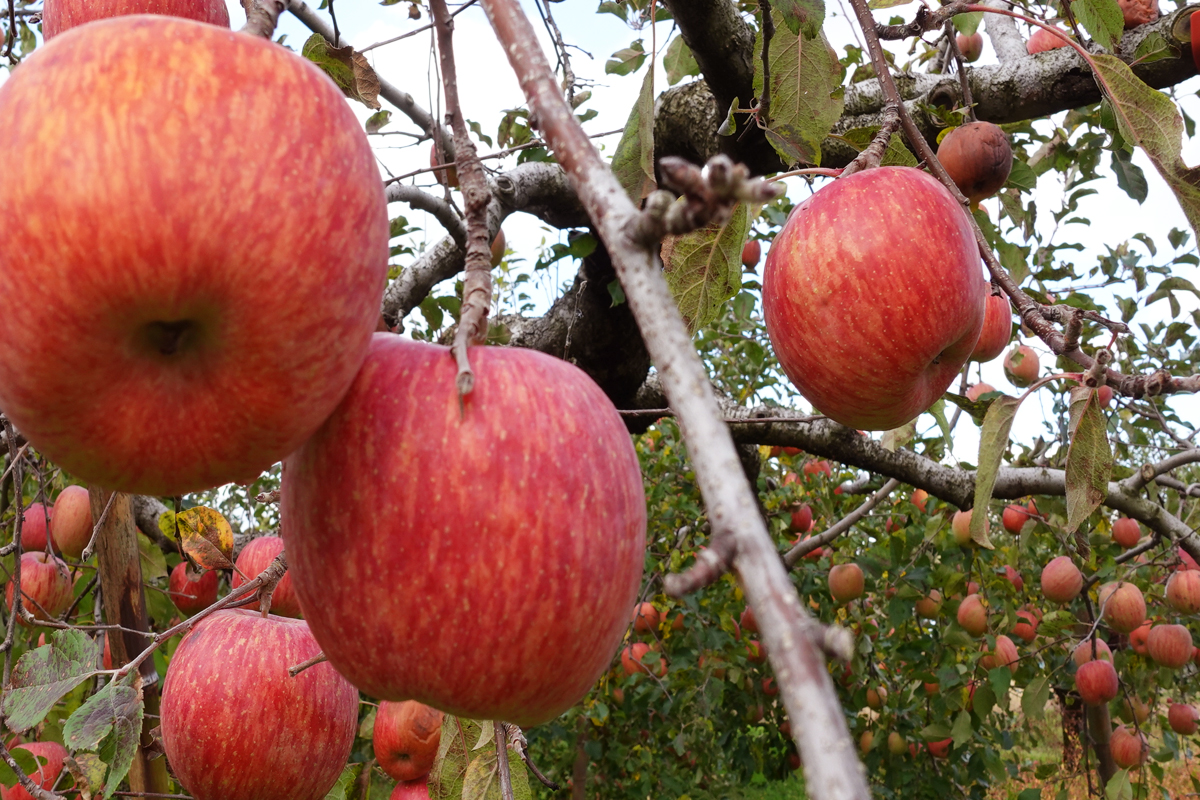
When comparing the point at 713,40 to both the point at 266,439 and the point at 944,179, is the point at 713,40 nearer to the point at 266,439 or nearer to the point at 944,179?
the point at 944,179

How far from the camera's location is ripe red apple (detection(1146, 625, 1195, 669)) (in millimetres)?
3520

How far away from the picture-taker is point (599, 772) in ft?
14.6

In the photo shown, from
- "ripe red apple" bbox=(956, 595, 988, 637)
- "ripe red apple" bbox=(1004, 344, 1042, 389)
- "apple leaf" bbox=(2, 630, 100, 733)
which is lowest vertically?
"ripe red apple" bbox=(956, 595, 988, 637)

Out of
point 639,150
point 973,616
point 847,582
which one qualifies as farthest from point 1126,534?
point 639,150

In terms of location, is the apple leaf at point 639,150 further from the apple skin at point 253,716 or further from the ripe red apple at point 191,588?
the ripe red apple at point 191,588

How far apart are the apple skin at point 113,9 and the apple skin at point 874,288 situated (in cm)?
78

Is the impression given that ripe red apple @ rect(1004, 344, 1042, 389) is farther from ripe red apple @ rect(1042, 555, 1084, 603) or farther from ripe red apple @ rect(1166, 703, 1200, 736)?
ripe red apple @ rect(1166, 703, 1200, 736)

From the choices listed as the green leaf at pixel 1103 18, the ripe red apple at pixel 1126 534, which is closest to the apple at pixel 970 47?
the ripe red apple at pixel 1126 534

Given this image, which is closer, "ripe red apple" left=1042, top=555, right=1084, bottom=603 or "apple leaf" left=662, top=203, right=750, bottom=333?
"apple leaf" left=662, top=203, right=750, bottom=333

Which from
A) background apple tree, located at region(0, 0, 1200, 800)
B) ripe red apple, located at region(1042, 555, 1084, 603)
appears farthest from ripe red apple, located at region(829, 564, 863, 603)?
ripe red apple, located at region(1042, 555, 1084, 603)

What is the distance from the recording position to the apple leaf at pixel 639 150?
1.18 meters

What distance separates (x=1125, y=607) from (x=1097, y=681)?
38cm

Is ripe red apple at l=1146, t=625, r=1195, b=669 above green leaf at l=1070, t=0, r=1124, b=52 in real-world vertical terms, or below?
below

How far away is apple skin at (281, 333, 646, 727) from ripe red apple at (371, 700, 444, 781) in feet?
3.36
